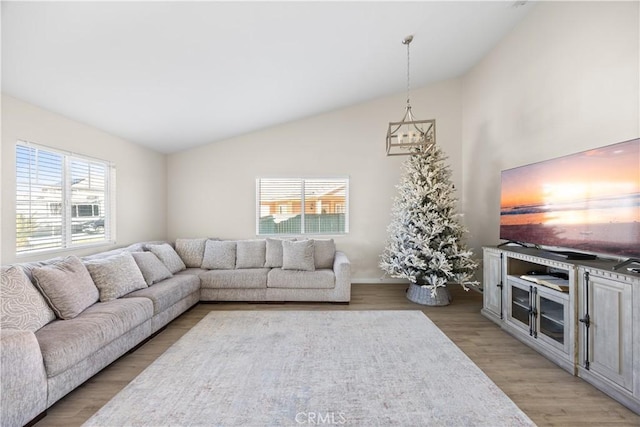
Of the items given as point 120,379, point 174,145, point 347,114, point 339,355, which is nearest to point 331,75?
point 347,114

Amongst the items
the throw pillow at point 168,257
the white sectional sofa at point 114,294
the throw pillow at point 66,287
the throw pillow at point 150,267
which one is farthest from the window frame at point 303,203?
the throw pillow at point 66,287

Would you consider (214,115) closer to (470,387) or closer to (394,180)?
(394,180)

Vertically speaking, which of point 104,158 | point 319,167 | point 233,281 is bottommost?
point 233,281

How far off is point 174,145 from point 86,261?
2435mm

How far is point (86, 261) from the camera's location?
2.72 meters

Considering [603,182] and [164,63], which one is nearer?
[603,182]

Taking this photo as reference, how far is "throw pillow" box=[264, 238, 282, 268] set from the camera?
4047 mm

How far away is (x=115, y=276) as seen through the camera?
269cm

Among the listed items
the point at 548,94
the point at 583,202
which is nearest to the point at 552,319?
the point at 583,202

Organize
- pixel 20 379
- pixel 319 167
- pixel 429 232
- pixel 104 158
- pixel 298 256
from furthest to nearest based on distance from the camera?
pixel 319 167
pixel 298 256
pixel 429 232
pixel 104 158
pixel 20 379

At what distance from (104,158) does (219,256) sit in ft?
6.69

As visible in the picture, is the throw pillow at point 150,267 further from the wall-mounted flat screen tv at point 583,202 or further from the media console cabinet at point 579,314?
the wall-mounted flat screen tv at point 583,202

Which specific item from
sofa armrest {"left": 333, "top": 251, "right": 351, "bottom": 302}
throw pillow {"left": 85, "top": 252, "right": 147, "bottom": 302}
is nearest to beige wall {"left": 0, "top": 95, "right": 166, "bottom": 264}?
throw pillow {"left": 85, "top": 252, "right": 147, "bottom": 302}

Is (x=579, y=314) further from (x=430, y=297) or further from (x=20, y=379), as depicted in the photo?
(x=20, y=379)
